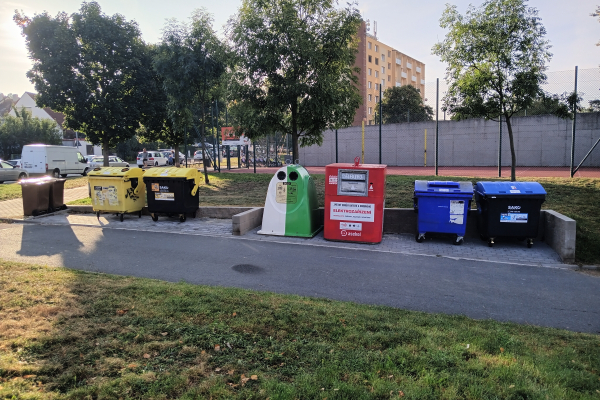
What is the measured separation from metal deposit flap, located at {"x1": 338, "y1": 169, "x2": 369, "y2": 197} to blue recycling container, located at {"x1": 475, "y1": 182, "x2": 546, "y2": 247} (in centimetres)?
233

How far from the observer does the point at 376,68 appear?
71.9 metres

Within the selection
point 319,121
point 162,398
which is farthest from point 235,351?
point 319,121

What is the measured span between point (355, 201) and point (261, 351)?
17.6 feet

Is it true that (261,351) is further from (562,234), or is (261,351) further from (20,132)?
(20,132)

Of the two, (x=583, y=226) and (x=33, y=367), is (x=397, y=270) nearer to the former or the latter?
(x=583, y=226)

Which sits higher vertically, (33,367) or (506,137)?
(506,137)

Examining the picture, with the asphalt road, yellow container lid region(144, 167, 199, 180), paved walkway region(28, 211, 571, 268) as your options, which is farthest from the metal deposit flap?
yellow container lid region(144, 167, 199, 180)

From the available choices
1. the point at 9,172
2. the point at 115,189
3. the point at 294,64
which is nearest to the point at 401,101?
the point at 9,172

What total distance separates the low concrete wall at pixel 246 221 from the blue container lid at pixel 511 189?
4.98 metres

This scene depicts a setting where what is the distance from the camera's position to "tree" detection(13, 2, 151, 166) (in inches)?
962

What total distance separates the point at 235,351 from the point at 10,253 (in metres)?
6.24

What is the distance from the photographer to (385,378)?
2.96m

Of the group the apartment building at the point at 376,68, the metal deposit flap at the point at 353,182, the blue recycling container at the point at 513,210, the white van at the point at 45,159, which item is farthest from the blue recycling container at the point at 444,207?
the apartment building at the point at 376,68

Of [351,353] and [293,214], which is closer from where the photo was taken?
[351,353]
